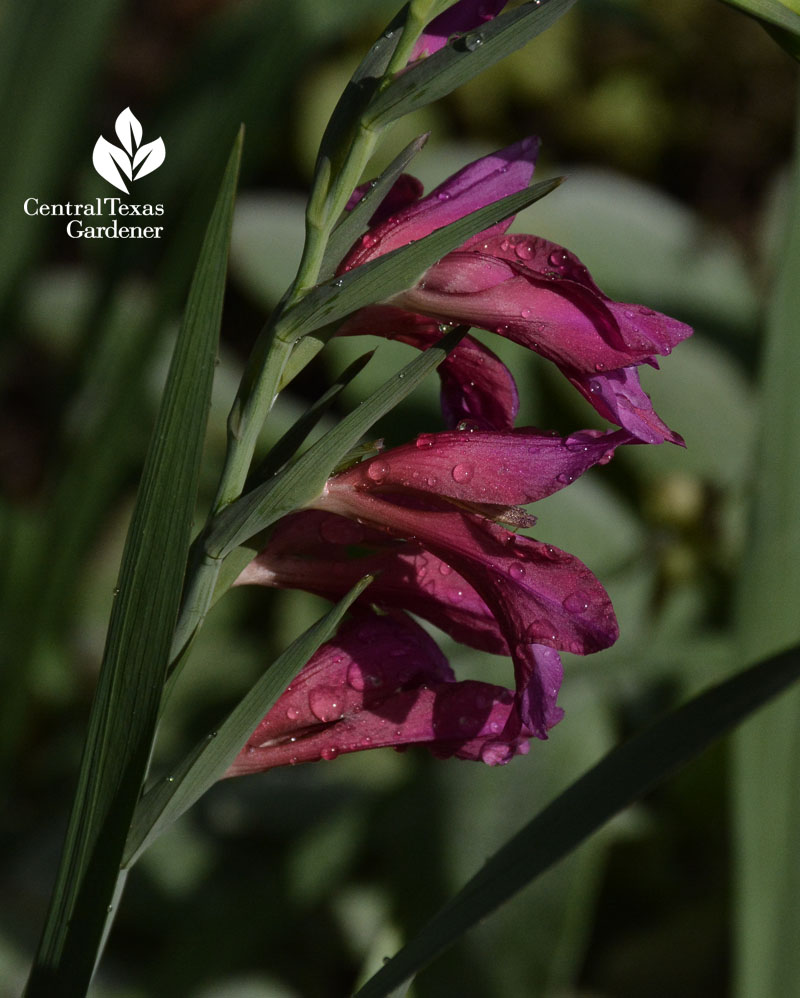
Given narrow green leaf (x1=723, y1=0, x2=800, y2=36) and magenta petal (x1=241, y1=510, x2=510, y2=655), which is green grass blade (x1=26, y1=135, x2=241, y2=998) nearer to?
magenta petal (x1=241, y1=510, x2=510, y2=655)

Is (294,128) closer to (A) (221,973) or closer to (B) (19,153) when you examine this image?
(B) (19,153)

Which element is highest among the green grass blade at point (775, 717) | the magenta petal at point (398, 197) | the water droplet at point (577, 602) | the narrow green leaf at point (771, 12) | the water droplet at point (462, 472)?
the narrow green leaf at point (771, 12)

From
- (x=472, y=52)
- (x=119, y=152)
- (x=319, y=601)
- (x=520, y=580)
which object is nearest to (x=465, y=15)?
(x=472, y=52)

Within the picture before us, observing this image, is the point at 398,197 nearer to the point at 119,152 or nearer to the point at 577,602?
the point at 577,602

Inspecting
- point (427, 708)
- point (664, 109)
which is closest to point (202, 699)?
point (427, 708)

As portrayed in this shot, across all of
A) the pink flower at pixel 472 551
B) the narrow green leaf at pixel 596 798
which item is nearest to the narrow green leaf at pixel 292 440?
the pink flower at pixel 472 551

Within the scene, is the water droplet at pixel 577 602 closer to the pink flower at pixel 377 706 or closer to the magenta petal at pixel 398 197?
the pink flower at pixel 377 706

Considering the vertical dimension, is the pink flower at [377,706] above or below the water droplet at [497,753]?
above
